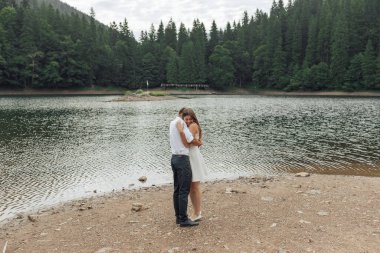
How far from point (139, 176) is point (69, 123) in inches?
950

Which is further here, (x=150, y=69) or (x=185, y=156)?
(x=150, y=69)

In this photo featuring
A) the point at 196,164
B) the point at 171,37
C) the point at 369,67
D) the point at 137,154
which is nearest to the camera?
the point at 196,164

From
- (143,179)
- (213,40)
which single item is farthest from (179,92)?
(143,179)

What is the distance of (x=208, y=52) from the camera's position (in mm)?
139500

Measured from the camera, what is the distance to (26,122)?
3759cm

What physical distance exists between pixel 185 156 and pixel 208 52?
13505cm

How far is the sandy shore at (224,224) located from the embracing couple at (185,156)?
0.74 metres

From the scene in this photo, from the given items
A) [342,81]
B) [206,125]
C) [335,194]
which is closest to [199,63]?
[342,81]

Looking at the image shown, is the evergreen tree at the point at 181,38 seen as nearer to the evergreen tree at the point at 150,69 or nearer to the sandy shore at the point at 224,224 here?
the evergreen tree at the point at 150,69

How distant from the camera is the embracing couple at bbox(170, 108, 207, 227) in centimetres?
816

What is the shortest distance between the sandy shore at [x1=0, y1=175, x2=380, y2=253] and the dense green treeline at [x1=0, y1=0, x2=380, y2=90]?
9687 cm

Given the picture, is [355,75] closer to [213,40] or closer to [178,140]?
[213,40]

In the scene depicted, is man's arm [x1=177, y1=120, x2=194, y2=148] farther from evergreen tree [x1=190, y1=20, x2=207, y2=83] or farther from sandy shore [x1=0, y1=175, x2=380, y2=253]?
evergreen tree [x1=190, y1=20, x2=207, y2=83]

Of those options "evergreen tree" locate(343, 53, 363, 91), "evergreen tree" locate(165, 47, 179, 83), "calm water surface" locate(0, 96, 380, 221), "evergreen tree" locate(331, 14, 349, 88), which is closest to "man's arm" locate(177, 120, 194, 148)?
"calm water surface" locate(0, 96, 380, 221)
